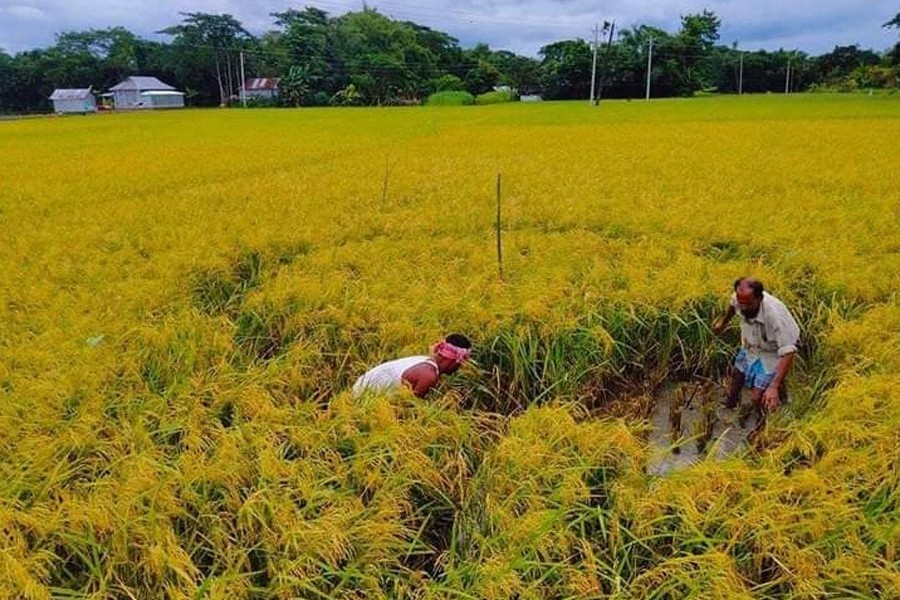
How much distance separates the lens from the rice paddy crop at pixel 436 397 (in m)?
2.03

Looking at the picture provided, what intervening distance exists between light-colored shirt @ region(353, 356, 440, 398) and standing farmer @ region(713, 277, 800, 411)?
1565mm

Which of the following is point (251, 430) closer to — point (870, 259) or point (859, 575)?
point (859, 575)

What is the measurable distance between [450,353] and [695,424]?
4.25ft

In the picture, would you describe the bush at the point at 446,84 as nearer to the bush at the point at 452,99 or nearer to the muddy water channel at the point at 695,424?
the bush at the point at 452,99

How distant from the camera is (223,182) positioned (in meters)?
9.12

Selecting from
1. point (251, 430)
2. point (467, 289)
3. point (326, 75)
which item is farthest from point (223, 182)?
point (326, 75)

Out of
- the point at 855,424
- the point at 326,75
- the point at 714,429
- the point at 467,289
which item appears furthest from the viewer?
the point at 326,75

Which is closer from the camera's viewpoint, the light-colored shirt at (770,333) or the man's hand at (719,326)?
the light-colored shirt at (770,333)

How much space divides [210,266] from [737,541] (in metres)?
3.92

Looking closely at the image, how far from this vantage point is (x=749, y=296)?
318 centimetres

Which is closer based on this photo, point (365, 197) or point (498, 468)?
point (498, 468)

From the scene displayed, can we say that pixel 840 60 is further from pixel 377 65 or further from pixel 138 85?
pixel 138 85

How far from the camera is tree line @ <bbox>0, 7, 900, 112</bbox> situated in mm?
40969

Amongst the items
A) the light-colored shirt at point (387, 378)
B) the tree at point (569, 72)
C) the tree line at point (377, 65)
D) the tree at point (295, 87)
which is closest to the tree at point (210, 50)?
the tree line at point (377, 65)
